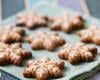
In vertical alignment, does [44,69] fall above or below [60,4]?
below

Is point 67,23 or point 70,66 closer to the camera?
point 70,66

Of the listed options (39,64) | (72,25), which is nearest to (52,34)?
(72,25)

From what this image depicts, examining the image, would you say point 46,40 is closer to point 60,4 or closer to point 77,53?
point 77,53

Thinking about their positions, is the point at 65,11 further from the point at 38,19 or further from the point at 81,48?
the point at 81,48

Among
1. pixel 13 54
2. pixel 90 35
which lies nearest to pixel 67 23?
pixel 90 35

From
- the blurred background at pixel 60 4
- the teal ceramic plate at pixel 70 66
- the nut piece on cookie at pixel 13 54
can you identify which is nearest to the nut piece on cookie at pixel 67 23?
the teal ceramic plate at pixel 70 66

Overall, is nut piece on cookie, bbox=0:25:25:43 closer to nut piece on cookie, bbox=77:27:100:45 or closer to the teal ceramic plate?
the teal ceramic plate
